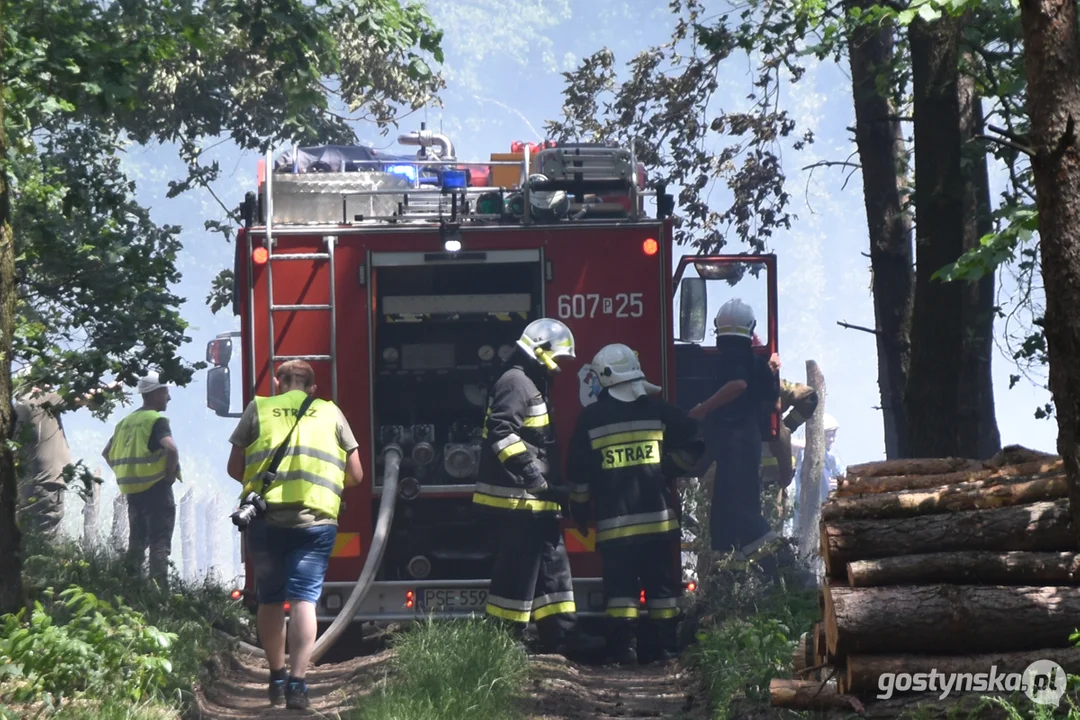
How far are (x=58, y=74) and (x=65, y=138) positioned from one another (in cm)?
728

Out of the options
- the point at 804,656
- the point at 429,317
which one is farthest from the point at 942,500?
the point at 429,317

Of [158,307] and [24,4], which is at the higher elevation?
[24,4]

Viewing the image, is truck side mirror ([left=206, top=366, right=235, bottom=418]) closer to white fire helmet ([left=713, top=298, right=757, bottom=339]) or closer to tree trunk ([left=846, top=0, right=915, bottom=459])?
white fire helmet ([left=713, top=298, right=757, bottom=339])

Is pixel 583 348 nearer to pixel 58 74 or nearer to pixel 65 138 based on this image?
pixel 58 74

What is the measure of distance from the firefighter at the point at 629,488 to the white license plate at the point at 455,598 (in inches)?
29.1

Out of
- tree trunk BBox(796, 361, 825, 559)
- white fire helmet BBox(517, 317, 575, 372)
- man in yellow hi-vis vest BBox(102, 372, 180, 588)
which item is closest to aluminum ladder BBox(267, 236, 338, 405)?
white fire helmet BBox(517, 317, 575, 372)

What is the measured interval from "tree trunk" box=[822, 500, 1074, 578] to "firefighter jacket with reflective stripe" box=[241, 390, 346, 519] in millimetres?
3094

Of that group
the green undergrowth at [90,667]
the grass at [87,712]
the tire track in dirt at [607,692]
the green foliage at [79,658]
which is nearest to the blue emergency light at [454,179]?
the tire track in dirt at [607,692]

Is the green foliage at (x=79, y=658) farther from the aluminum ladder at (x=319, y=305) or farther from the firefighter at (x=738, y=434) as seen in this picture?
the firefighter at (x=738, y=434)

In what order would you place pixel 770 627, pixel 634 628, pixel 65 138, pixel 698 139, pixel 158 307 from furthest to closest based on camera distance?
pixel 698 139
pixel 65 138
pixel 158 307
pixel 634 628
pixel 770 627

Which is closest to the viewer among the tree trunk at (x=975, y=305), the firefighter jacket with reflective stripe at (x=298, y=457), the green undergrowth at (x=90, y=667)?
the green undergrowth at (x=90, y=667)

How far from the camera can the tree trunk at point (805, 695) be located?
19.5 feet

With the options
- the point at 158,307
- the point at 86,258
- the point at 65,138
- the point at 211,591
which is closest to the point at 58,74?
the point at 86,258

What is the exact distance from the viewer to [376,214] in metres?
10.4
